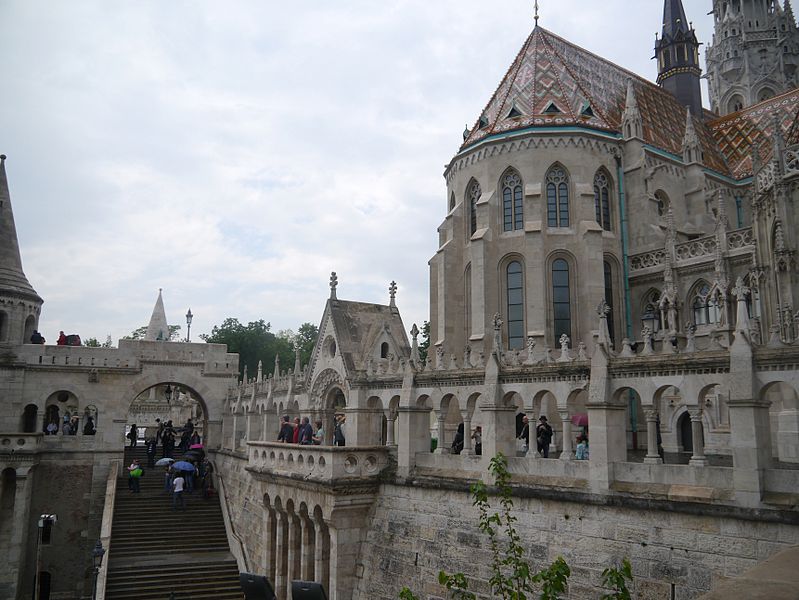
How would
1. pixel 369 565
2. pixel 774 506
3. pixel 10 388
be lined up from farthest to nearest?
pixel 10 388 < pixel 369 565 < pixel 774 506

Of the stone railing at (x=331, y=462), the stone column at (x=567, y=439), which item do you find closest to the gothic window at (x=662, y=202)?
the stone railing at (x=331, y=462)

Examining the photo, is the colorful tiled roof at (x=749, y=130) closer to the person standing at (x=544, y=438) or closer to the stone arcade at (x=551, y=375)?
the stone arcade at (x=551, y=375)

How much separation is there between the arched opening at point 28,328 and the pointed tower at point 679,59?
124ft

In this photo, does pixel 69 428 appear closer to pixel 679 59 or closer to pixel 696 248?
pixel 696 248

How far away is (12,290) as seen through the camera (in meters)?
34.4

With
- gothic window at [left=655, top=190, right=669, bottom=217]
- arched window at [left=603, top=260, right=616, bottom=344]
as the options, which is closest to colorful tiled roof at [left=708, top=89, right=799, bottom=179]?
gothic window at [left=655, top=190, right=669, bottom=217]

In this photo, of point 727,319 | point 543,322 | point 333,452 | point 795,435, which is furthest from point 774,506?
point 543,322

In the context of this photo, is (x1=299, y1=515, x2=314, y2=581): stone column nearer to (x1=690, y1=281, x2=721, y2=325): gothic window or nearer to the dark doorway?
the dark doorway

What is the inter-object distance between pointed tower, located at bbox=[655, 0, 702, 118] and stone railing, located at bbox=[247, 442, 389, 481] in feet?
102

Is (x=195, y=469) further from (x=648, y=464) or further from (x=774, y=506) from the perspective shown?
(x=774, y=506)

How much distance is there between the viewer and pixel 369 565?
1664cm

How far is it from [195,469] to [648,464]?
23398 millimetres

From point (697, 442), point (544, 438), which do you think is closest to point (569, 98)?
point (544, 438)

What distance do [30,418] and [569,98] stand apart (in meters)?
30.0
